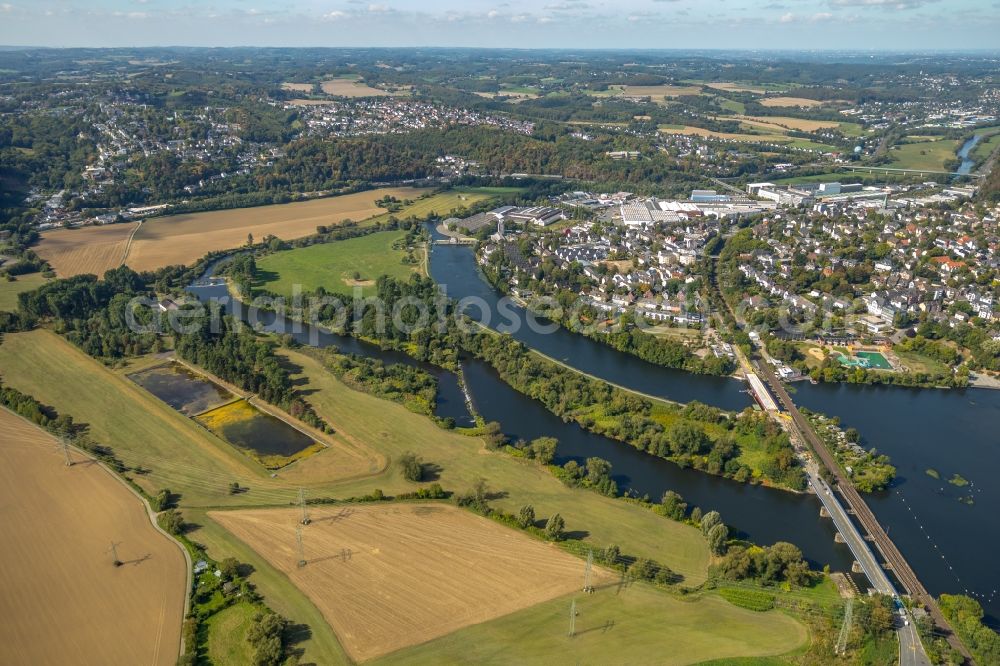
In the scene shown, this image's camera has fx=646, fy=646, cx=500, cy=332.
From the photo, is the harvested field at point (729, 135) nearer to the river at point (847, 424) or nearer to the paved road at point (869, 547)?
the river at point (847, 424)

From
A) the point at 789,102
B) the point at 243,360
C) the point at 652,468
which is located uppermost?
the point at 789,102

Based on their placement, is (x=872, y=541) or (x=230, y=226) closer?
(x=872, y=541)

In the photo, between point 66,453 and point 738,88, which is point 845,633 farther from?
point 738,88

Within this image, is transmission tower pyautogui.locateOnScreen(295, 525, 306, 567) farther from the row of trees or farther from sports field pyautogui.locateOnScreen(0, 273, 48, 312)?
sports field pyautogui.locateOnScreen(0, 273, 48, 312)

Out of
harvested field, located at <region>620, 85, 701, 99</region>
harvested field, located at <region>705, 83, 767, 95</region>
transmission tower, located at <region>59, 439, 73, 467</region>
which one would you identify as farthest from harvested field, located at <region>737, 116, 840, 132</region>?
transmission tower, located at <region>59, 439, 73, 467</region>

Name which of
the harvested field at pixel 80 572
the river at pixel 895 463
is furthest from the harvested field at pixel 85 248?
the river at pixel 895 463

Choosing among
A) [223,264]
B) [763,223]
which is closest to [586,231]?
[763,223]

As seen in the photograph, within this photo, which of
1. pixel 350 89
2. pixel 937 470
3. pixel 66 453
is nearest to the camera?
pixel 66 453

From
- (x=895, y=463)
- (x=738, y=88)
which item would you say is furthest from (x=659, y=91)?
(x=895, y=463)
